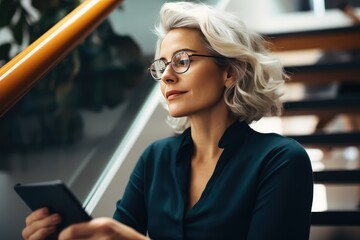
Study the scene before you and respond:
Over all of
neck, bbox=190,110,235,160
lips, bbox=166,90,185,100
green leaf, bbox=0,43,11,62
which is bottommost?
neck, bbox=190,110,235,160

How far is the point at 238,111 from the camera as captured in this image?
1589 millimetres

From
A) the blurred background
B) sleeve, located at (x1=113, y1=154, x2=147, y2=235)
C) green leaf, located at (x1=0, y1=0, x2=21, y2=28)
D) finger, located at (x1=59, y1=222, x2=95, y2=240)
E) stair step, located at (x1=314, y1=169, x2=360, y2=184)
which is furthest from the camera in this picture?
stair step, located at (x1=314, y1=169, x2=360, y2=184)

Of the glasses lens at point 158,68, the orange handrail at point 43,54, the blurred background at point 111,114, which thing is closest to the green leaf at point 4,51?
the blurred background at point 111,114

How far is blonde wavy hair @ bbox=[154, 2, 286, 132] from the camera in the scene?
153cm

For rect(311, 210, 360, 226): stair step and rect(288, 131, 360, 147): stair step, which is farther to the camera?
rect(288, 131, 360, 147): stair step

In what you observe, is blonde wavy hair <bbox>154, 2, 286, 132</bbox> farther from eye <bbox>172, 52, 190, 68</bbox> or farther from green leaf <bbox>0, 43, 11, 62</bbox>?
green leaf <bbox>0, 43, 11, 62</bbox>

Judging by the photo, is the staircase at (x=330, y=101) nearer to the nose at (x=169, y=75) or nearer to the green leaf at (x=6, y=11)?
the nose at (x=169, y=75)

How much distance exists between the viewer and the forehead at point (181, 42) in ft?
5.06

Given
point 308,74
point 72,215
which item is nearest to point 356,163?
point 308,74

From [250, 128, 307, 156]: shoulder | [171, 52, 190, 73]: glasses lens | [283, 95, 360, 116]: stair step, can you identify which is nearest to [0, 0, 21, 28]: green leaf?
[171, 52, 190, 73]: glasses lens

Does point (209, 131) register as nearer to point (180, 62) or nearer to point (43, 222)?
point (180, 62)

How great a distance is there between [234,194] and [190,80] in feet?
1.18

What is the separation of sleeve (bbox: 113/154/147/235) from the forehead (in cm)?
40

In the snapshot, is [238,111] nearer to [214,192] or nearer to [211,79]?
[211,79]
